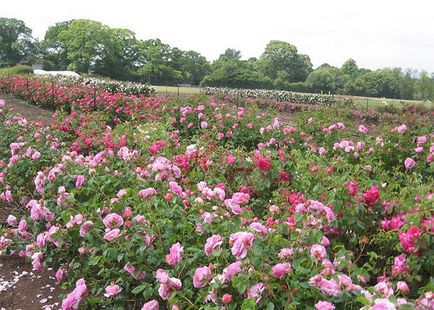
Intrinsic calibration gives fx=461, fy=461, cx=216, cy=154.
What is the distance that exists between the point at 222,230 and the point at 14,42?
7116 centimetres

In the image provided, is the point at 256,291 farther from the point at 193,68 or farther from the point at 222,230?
the point at 193,68

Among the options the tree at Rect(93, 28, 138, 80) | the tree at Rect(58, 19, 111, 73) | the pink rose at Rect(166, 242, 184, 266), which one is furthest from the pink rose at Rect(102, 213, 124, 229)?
the tree at Rect(58, 19, 111, 73)

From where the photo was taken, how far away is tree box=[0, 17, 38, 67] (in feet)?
209

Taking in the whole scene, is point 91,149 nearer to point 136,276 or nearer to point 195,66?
point 136,276

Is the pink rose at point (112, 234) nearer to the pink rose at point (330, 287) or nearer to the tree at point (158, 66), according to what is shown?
the pink rose at point (330, 287)

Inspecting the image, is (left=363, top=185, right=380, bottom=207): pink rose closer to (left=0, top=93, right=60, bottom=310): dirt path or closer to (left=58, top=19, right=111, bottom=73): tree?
(left=0, top=93, right=60, bottom=310): dirt path

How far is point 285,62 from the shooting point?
71.5 m

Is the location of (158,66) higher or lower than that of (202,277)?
higher

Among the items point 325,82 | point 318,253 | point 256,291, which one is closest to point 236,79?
point 325,82

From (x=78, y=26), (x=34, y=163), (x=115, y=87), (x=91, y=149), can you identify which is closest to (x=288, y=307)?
(x=34, y=163)

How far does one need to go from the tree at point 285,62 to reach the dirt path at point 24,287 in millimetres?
67503

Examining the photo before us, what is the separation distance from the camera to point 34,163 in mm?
4012

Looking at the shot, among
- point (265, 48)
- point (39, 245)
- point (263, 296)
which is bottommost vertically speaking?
point (39, 245)

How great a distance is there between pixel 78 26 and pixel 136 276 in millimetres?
66368
